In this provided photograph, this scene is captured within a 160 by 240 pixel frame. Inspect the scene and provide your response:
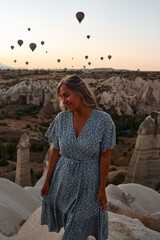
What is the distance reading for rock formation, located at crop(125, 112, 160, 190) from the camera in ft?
39.1

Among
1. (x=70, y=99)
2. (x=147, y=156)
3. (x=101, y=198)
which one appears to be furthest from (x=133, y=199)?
(x=70, y=99)

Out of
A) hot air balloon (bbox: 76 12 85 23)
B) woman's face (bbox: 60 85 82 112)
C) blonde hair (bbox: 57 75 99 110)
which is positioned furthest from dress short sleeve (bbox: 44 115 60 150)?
hot air balloon (bbox: 76 12 85 23)

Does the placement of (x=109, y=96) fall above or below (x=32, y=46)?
below

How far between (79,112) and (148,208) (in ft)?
24.4

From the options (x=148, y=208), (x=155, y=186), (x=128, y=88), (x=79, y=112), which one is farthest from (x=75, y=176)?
(x=128, y=88)

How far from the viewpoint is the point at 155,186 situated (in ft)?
41.4

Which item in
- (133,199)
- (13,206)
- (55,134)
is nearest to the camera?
(55,134)

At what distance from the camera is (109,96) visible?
117 ft

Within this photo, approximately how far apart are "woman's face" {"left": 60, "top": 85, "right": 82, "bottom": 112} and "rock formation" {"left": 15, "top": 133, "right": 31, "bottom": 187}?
912 cm

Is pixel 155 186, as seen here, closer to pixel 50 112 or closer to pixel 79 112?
pixel 79 112

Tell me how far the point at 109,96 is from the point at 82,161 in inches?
1329

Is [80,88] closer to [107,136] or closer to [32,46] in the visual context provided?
[107,136]

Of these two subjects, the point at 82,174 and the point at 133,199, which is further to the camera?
the point at 133,199

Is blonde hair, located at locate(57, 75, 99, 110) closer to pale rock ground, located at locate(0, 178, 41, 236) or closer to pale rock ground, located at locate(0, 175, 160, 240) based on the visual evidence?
pale rock ground, located at locate(0, 175, 160, 240)
